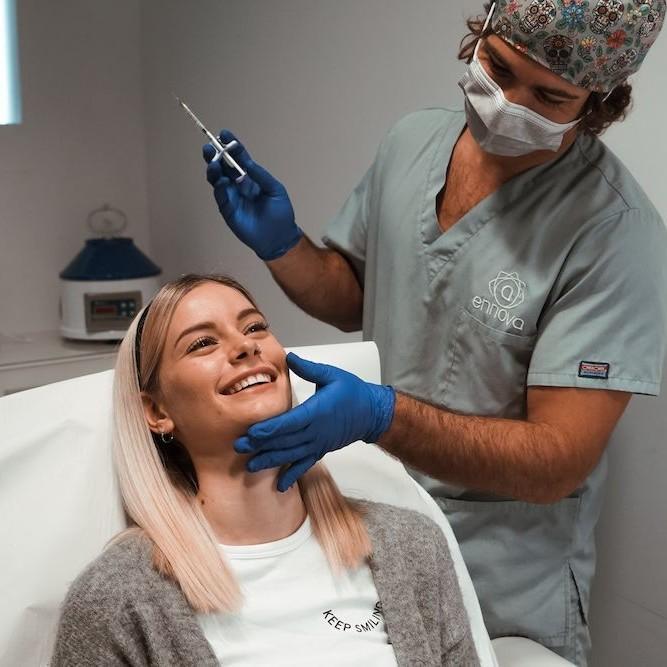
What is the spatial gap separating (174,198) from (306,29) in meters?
0.89

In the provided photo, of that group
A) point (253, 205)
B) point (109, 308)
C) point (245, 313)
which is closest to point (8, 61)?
point (109, 308)

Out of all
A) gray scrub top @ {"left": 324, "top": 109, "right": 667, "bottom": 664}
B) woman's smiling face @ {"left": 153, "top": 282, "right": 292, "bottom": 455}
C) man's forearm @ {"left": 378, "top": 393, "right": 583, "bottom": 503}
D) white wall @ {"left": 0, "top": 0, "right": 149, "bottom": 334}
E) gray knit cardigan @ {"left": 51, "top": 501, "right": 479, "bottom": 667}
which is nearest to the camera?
gray knit cardigan @ {"left": 51, "top": 501, "right": 479, "bottom": 667}

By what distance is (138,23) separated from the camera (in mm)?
3199

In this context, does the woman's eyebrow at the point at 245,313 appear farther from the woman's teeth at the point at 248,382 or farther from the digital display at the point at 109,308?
the digital display at the point at 109,308

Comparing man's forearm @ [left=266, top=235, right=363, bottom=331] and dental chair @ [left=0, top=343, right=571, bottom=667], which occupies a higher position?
man's forearm @ [left=266, top=235, right=363, bottom=331]

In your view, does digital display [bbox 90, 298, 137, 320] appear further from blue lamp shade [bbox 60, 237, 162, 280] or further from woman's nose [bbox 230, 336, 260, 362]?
woman's nose [bbox 230, 336, 260, 362]

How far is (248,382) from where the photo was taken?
1.26 metres

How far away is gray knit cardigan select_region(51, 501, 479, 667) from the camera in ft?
3.63

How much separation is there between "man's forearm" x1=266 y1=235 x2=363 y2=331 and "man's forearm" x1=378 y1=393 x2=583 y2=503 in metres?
0.46

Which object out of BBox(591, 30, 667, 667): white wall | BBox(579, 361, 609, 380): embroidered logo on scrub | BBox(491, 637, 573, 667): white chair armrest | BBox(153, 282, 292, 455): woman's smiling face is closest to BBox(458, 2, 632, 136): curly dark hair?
BBox(591, 30, 667, 667): white wall

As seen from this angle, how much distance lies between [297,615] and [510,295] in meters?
0.62

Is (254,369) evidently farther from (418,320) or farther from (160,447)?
(418,320)

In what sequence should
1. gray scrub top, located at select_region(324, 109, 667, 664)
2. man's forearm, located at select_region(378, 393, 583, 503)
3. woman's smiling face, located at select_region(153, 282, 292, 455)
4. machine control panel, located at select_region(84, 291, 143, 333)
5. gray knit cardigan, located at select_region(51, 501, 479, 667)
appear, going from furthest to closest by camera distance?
machine control panel, located at select_region(84, 291, 143, 333) < gray scrub top, located at select_region(324, 109, 667, 664) < man's forearm, located at select_region(378, 393, 583, 503) < woman's smiling face, located at select_region(153, 282, 292, 455) < gray knit cardigan, located at select_region(51, 501, 479, 667)

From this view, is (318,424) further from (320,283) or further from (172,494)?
(320,283)
